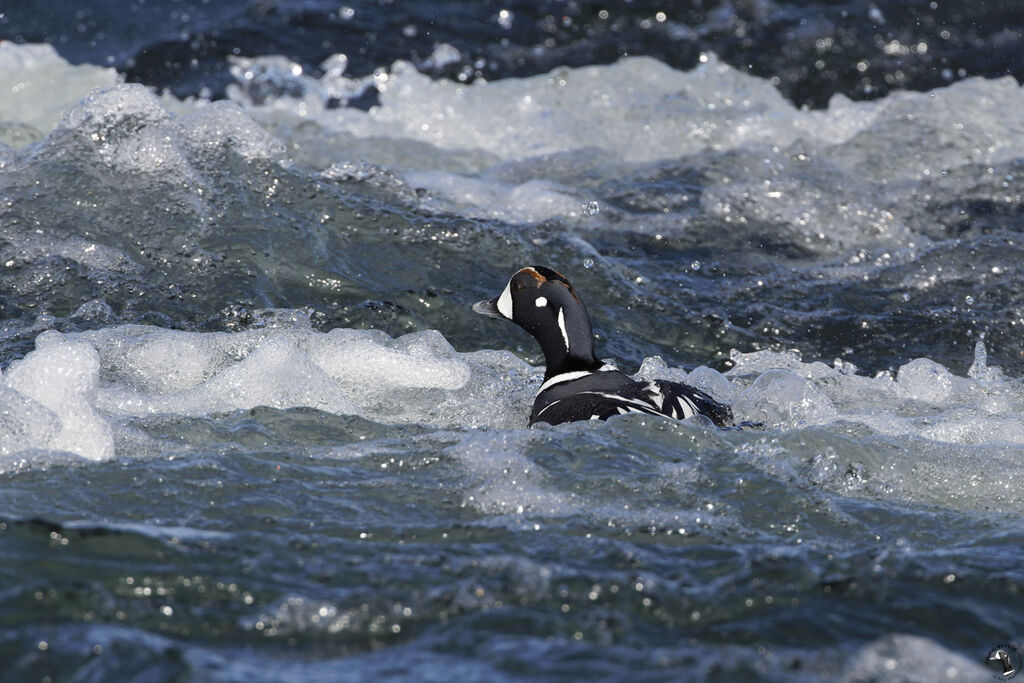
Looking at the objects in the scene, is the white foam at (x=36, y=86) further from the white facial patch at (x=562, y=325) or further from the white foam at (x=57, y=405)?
the white facial patch at (x=562, y=325)

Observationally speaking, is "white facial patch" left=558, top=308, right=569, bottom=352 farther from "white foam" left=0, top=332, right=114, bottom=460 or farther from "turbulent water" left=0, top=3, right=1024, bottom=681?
"white foam" left=0, top=332, right=114, bottom=460

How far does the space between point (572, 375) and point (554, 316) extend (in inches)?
15.4

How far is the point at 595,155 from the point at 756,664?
7.31m

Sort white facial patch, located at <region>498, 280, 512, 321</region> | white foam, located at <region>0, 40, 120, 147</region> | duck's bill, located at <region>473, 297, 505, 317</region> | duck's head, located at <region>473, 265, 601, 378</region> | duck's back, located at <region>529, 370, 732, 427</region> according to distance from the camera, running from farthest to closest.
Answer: white foam, located at <region>0, 40, 120, 147</region>, duck's bill, located at <region>473, 297, 505, 317</region>, white facial patch, located at <region>498, 280, 512, 321</region>, duck's head, located at <region>473, 265, 601, 378</region>, duck's back, located at <region>529, 370, 732, 427</region>

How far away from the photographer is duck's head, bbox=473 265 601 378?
5617 millimetres

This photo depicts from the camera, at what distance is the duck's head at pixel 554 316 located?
5.62 meters

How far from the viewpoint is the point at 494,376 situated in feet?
20.2

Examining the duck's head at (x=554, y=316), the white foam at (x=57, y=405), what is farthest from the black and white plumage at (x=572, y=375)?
the white foam at (x=57, y=405)

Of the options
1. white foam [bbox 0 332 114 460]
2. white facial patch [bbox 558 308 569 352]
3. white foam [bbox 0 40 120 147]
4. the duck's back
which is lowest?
the duck's back

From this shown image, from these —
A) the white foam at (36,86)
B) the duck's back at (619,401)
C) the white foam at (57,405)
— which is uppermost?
the white foam at (36,86)

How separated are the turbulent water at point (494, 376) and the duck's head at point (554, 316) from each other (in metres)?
0.34

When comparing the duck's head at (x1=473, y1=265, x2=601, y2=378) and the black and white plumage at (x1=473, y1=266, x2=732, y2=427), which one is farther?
the duck's head at (x1=473, y1=265, x2=601, y2=378)

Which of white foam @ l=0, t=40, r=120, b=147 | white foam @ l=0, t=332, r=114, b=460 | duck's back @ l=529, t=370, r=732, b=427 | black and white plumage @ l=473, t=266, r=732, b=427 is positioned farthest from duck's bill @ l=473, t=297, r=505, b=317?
white foam @ l=0, t=40, r=120, b=147

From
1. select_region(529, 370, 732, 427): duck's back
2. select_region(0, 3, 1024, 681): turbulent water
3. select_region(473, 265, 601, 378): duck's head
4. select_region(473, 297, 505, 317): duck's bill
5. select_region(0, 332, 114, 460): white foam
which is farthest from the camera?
select_region(473, 297, 505, 317): duck's bill
